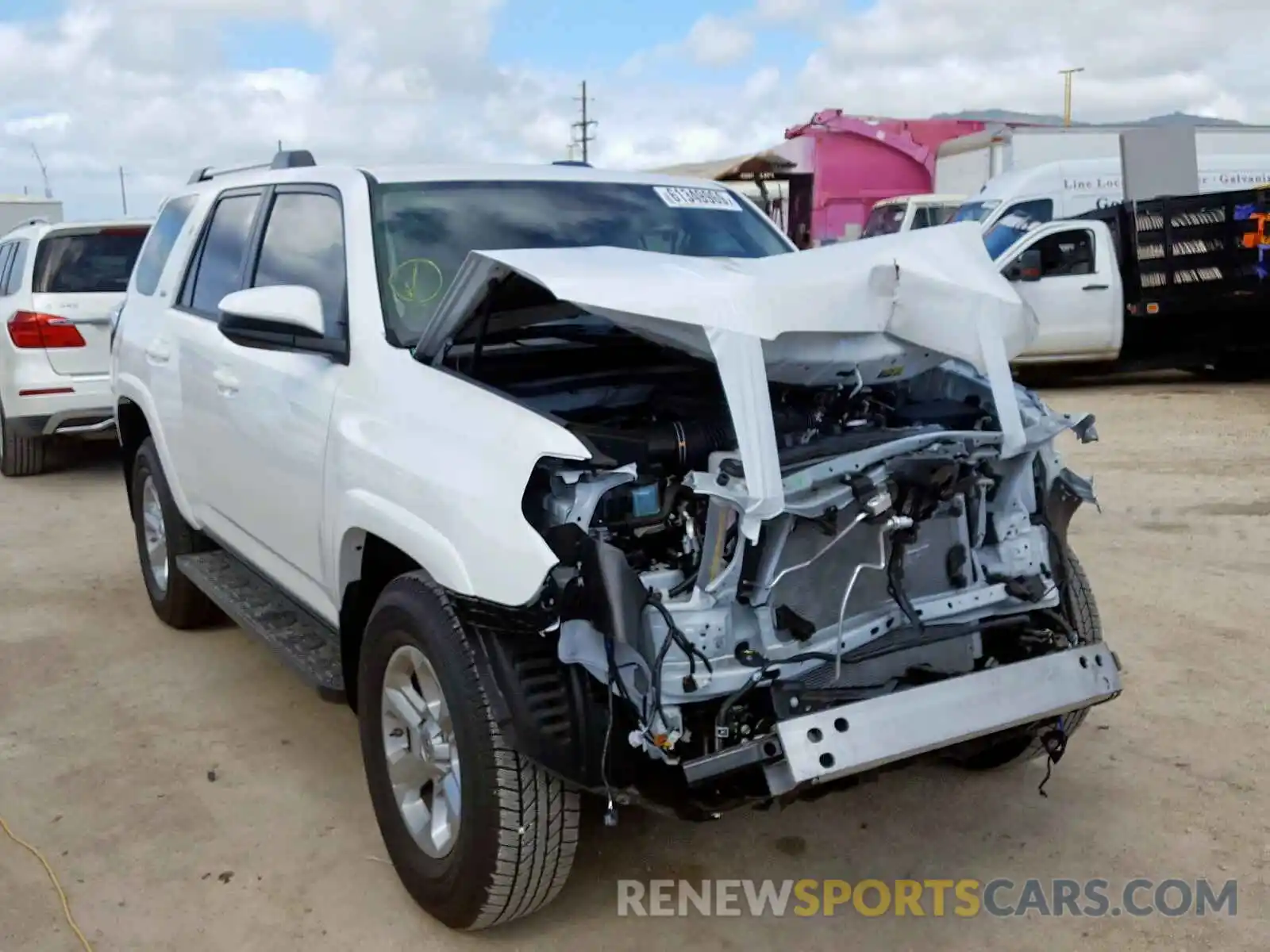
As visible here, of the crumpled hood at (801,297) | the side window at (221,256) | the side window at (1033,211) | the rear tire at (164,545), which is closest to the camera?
the crumpled hood at (801,297)

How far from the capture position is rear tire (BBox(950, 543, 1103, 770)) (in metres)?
3.48

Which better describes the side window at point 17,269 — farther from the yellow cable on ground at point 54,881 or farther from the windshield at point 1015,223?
the windshield at point 1015,223

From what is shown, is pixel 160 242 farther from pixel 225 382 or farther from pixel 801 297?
pixel 801 297

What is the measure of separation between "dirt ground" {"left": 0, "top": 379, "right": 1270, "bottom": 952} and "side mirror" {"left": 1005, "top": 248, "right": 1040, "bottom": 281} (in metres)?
6.91

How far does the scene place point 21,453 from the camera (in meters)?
9.11

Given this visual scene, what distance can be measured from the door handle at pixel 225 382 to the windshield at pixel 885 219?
46.5 feet

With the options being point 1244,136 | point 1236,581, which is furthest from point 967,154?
point 1236,581

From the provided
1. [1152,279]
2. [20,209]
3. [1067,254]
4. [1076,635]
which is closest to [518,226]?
[1076,635]

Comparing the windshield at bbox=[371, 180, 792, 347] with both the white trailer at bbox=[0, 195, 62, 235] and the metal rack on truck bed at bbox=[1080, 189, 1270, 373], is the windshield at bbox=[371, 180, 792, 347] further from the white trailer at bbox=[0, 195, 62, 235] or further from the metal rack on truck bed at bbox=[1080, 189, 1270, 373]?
the white trailer at bbox=[0, 195, 62, 235]

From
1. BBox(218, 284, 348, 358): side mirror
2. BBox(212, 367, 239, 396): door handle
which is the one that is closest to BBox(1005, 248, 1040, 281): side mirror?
BBox(212, 367, 239, 396): door handle

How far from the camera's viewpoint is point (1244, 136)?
58.0 ft

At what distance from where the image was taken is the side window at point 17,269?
864 centimetres

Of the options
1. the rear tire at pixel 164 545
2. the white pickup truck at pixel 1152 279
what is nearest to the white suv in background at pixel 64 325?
the rear tire at pixel 164 545

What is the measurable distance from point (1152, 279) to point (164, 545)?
10.2 metres
